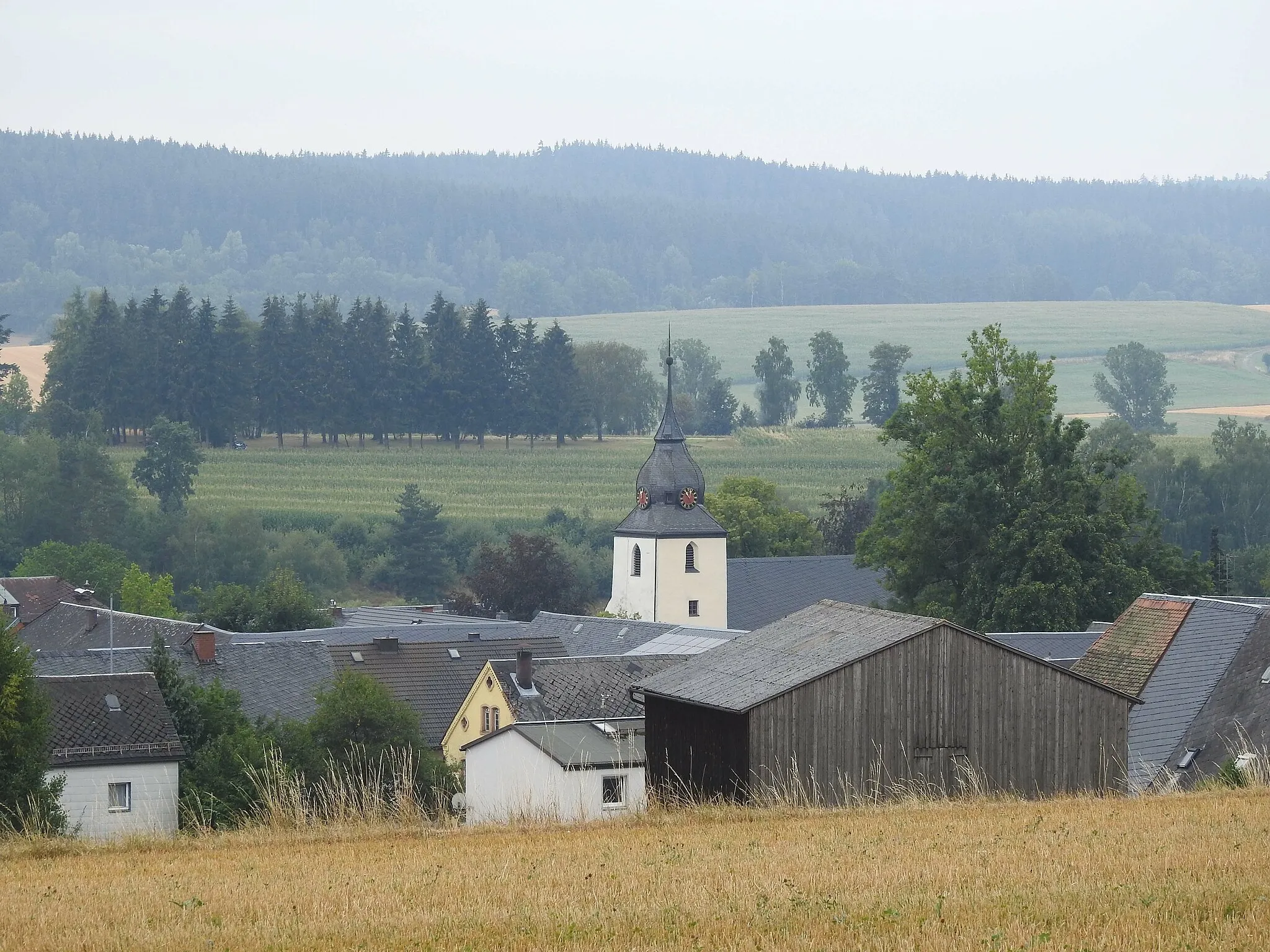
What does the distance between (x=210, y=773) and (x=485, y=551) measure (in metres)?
49.4

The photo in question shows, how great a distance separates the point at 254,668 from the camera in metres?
50.4

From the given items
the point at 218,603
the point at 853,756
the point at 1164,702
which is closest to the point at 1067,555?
the point at 1164,702

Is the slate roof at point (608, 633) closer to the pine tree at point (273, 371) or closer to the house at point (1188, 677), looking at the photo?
the house at point (1188, 677)

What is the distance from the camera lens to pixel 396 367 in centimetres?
A: 12644

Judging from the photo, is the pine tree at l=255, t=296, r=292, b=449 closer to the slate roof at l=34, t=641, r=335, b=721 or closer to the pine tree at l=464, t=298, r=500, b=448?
the pine tree at l=464, t=298, r=500, b=448

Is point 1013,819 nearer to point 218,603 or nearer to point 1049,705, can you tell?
point 1049,705

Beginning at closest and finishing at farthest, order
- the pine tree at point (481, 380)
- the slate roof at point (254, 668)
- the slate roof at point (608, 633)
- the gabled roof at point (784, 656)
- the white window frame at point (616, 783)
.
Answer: the gabled roof at point (784, 656) → the white window frame at point (616, 783) → the slate roof at point (254, 668) → the slate roof at point (608, 633) → the pine tree at point (481, 380)

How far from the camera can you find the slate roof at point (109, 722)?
35.6m

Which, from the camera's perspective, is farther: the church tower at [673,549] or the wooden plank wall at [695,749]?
the church tower at [673,549]

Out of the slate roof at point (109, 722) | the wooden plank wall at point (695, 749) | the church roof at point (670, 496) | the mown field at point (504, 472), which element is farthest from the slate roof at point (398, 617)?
the wooden plank wall at point (695, 749)

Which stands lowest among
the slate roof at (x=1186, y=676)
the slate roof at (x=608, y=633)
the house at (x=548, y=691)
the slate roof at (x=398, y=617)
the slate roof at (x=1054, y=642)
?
the slate roof at (x=398, y=617)

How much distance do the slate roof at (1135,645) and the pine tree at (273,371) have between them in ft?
311

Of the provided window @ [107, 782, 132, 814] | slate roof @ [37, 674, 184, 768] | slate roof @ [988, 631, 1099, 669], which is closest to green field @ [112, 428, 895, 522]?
slate roof @ [988, 631, 1099, 669]

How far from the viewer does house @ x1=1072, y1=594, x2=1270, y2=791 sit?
28328mm
